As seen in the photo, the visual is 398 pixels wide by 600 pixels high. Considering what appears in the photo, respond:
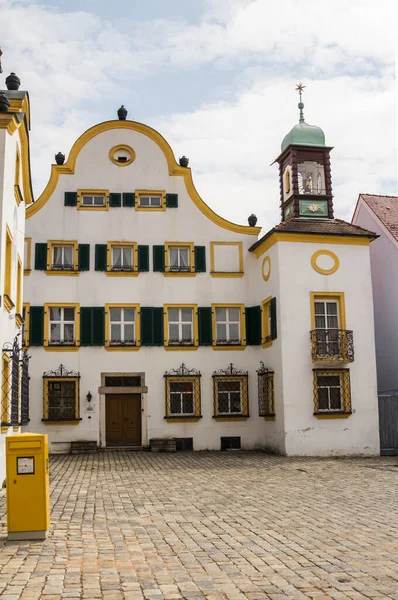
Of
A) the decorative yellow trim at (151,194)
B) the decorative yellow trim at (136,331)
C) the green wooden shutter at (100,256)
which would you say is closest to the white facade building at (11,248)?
the decorative yellow trim at (136,331)

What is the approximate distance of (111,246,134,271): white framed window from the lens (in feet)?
85.8

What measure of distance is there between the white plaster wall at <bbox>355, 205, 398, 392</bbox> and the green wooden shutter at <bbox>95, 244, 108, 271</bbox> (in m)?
10.8

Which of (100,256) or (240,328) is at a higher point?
(100,256)

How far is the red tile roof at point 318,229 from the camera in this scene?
81.7ft

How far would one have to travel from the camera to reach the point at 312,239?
82.2ft

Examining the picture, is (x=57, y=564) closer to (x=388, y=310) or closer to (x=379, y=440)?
(x=379, y=440)

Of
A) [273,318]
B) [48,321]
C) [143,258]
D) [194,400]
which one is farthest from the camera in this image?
→ [143,258]

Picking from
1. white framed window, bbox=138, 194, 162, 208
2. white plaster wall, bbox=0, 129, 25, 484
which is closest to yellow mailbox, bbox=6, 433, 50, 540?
white plaster wall, bbox=0, 129, 25, 484

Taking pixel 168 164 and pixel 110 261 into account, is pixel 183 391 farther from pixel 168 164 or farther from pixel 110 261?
pixel 168 164

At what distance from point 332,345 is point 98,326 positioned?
8195mm

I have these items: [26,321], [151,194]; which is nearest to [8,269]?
[26,321]

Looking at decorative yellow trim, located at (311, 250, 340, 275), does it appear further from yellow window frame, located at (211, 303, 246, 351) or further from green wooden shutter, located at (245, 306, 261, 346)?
yellow window frame, located at (211, 303, 246, 351)

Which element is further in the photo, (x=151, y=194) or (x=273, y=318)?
(x=151, y=194)

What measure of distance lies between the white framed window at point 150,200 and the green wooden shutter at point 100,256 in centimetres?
225
